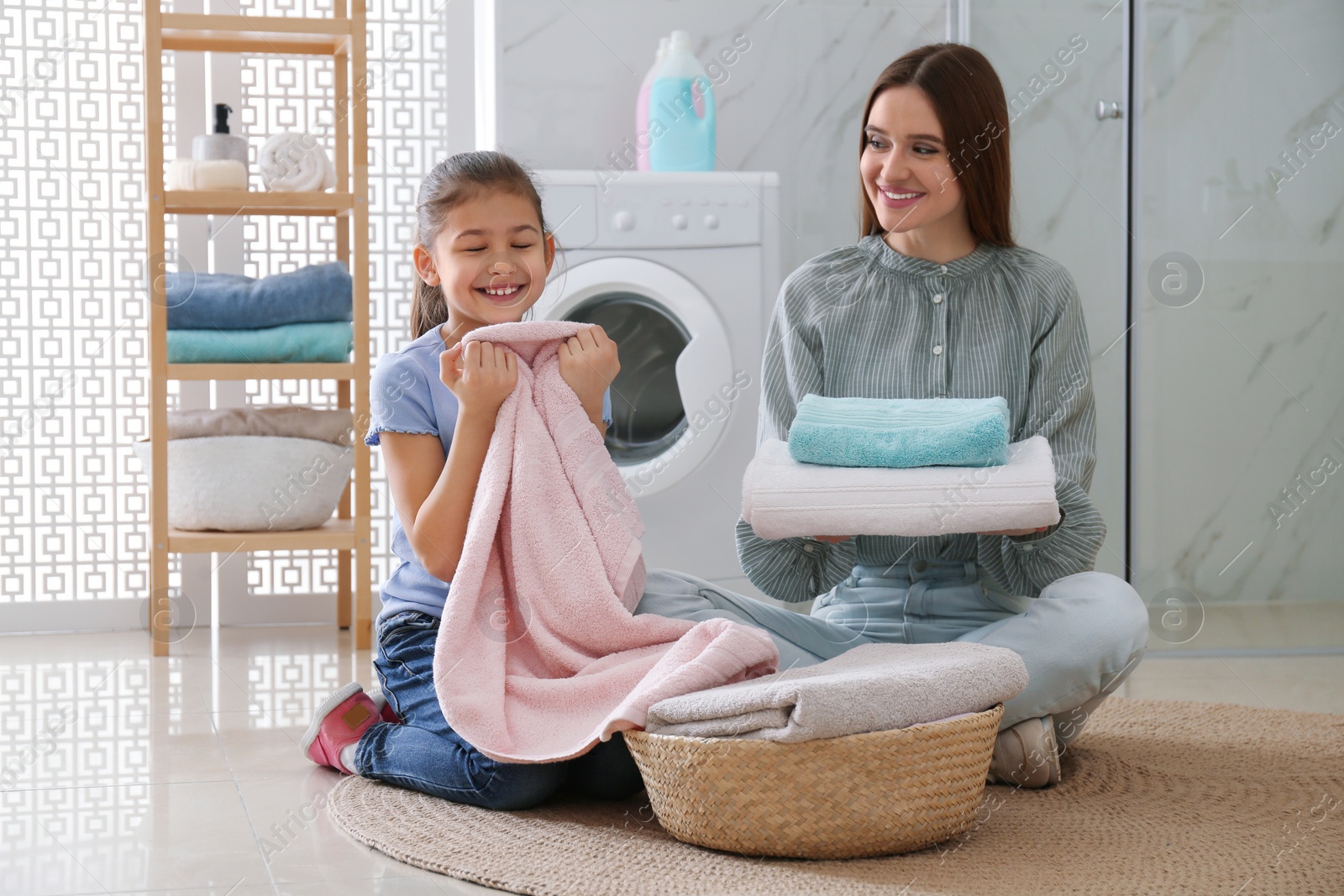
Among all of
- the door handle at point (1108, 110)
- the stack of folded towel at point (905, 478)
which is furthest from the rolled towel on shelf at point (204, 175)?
the door handle at point (1108, 110)

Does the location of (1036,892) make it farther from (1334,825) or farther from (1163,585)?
(1163,585)

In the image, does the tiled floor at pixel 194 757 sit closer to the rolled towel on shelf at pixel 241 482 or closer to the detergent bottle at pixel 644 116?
the rolled towel on shelf at pixel 241 482

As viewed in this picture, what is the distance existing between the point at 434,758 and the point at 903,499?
0.50m

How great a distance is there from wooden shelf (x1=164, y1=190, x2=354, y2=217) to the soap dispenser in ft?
0.28

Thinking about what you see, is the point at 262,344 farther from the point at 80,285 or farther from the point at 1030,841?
the point at 1030,841

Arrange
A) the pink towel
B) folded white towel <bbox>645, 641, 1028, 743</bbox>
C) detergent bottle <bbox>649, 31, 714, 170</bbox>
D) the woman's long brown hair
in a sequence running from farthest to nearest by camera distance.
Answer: detergent bottle <bbox>649, 31, 714, 170</bbox>
the woman's long brown hair
the pink towel
folded white towel <bbox>645, 641, 1028, 743</bbox>

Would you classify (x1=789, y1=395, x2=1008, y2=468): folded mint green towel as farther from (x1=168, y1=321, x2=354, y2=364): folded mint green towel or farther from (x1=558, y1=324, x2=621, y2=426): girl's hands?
(x1=168, y1=321, x2=354, y2=364): folded mint green towel

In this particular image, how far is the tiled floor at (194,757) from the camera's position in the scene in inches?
40.4

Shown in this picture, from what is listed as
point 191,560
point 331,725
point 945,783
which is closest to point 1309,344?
point 945,783

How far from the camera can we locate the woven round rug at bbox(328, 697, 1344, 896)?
3.17 feet

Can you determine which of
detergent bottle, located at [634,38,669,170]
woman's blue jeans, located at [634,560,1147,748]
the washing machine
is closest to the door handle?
the washing machine

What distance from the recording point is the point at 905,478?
3.78 feet

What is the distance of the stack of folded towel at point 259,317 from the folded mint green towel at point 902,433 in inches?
44.4

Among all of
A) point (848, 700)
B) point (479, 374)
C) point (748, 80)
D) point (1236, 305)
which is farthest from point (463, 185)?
point (748, 80)
